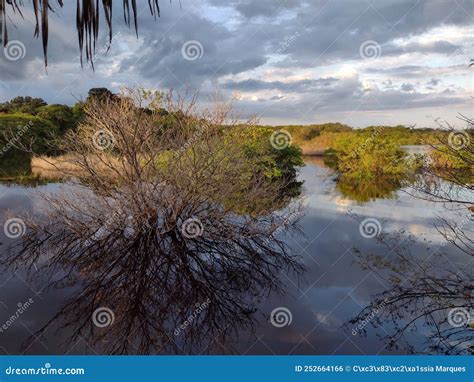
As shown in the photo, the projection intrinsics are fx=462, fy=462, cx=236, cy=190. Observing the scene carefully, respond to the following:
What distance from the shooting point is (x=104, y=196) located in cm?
956

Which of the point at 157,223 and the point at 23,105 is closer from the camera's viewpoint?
the point at 157,223

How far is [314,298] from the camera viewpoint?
630 centimetres

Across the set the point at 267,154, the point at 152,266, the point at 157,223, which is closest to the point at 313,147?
the point at 267,154

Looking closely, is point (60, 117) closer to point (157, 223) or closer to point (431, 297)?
point (157, 223)

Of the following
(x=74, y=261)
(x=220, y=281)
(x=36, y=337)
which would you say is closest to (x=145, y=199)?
(x=74, y=261)

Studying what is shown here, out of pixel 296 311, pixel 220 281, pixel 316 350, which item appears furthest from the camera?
pixel 220 281

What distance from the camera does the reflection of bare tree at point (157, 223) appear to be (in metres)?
6.59

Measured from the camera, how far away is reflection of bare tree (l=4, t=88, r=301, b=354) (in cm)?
659

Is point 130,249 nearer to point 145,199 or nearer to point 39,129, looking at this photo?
point 145,199

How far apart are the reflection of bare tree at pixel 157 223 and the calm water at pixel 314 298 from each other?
36cm

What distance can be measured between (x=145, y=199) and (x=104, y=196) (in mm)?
1025

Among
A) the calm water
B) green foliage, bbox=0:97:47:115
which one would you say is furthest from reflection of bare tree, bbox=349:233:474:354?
green foliage, bbox=0:97:47:115

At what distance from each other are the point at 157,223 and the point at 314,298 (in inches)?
165
